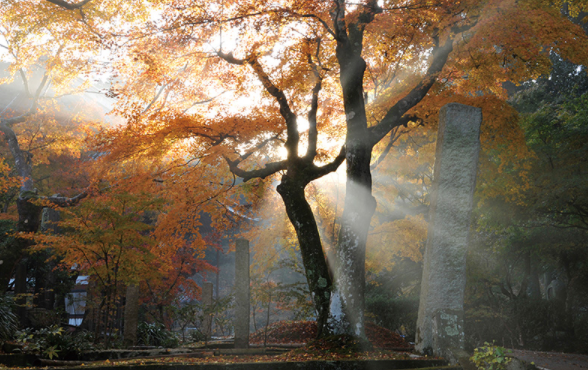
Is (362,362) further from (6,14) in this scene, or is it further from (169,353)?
(6,14)

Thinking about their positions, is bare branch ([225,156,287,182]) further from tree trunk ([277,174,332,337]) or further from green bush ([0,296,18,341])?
green bush ([0,296,18,341])

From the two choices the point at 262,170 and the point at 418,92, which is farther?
the point at 262,170

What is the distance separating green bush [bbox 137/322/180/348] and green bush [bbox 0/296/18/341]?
437 centimetres

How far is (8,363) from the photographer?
6.22 m

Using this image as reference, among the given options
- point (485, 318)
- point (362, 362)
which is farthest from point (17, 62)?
point (485, 318)

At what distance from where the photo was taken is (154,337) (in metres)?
13.1

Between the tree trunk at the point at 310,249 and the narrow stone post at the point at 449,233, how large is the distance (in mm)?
2348

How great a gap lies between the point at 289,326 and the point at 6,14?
12.9m

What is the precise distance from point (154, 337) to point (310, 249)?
779 centimetres

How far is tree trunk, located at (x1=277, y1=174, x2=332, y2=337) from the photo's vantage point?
26.2 feet

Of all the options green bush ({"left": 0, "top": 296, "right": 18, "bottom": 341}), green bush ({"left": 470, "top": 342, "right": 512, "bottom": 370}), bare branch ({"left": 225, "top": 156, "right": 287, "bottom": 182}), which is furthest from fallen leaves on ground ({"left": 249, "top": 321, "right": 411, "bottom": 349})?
green bush ({"left": 470, "top": 342, "right": 512, "bottom": 370})

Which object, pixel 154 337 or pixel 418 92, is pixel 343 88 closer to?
pixel 418 92

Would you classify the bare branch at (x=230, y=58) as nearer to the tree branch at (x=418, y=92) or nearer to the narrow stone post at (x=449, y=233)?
the tree branch at (x=418, y=92)

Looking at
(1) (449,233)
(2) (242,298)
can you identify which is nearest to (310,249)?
(2) (242,298)
